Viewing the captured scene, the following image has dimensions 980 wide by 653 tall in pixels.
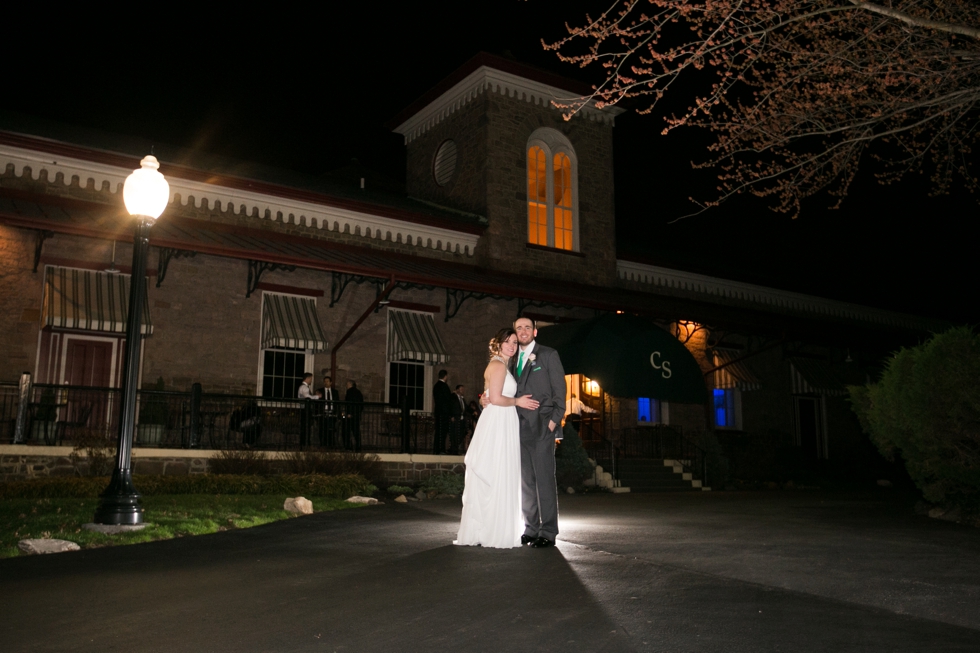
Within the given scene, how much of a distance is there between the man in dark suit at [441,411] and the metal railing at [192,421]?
0.68m

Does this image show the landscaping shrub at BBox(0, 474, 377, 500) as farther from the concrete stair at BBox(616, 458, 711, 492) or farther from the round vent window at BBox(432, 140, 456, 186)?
the round vent window at BBox(432, 140, 456, 186)

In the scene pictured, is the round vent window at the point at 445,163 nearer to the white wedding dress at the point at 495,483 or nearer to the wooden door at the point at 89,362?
the wooden door at the point at 89,362

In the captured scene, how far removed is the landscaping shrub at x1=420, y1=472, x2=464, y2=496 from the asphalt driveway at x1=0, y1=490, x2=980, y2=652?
19.1 feet

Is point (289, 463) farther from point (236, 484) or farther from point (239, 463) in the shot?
point (236, 484)

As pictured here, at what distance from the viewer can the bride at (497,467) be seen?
284 inches

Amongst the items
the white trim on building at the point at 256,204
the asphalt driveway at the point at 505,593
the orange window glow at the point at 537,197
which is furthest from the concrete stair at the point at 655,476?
the asphalt driveway at the point at 505,593

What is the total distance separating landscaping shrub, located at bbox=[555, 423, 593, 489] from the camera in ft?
54.2

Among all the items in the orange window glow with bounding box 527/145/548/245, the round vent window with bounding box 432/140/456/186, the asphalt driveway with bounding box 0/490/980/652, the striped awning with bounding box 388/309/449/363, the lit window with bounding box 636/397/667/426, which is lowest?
the asphalt driveway with bounding box 0/490/980/652

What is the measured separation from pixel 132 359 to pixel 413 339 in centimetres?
1059

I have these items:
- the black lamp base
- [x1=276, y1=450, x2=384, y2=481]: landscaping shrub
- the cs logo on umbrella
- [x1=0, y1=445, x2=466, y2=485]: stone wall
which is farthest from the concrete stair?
the black lamp base

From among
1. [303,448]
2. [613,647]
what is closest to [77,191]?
[303,448]

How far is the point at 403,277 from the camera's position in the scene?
1709 centimetres

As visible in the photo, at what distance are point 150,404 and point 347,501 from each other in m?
5.01

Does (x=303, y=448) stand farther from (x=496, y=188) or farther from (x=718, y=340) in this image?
(x=718, y=340)
